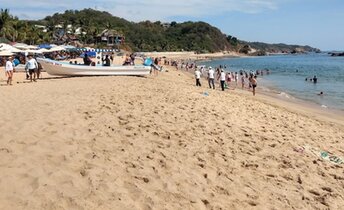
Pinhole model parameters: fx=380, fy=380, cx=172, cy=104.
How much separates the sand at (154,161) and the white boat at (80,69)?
10.2 m

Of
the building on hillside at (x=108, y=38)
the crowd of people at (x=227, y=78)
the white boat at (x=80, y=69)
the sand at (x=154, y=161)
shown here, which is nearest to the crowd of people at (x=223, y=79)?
the crowd of people at (x=227, y=78)

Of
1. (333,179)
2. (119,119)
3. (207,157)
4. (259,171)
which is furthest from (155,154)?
(333,179)

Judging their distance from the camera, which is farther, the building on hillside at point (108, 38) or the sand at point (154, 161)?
the building on hillside at point (108, 38)

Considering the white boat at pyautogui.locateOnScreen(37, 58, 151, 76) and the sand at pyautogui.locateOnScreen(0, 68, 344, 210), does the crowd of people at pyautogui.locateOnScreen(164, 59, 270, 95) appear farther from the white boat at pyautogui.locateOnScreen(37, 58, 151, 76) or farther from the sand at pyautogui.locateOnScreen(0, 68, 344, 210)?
the sand at pyautogui.locateOnScreen(0, 68, 344, 210)

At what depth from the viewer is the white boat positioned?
20.3 m

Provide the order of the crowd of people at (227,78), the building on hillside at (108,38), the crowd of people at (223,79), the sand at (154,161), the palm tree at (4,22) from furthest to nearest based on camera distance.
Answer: the building on hillside at (108,38), the palm tree at (4,22), the crowd of people at (227,78), the crowd of people at (223,79), the sand at (154,161)

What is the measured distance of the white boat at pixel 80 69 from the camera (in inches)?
798

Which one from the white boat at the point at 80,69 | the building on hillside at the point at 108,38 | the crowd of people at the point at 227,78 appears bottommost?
the crowd of people at the point at 227,78

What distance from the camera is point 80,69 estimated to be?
20.6 metres

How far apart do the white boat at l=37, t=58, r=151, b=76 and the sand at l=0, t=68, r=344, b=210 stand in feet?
33.5

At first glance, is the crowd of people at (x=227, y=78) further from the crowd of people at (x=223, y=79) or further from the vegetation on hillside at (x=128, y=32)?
the vegetation on hillside at (x=128, y=32)

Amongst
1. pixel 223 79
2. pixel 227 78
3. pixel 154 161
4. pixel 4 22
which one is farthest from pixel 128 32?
pixel 154 161

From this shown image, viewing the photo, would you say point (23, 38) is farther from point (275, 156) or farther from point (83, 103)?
point (275, 156)

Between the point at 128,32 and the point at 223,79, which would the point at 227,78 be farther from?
the point at 128,32
